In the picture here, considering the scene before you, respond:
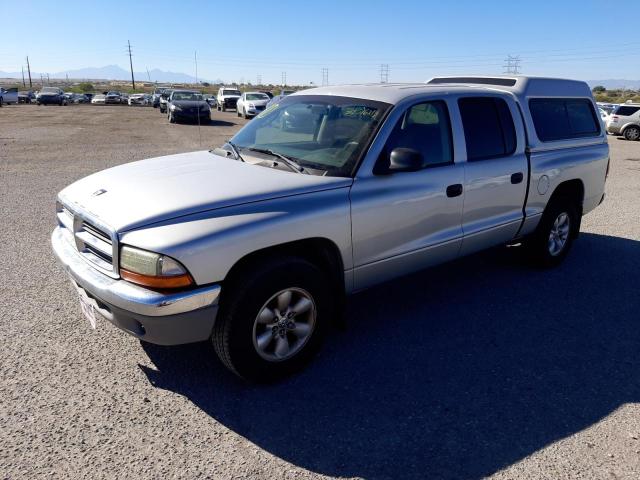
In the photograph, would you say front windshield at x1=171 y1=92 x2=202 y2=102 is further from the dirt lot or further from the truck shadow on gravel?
the truck shadow on gravel

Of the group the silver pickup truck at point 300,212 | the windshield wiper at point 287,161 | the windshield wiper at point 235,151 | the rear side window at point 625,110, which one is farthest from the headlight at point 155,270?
the rear side window at point 625,110

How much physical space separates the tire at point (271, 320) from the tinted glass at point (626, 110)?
24390mm

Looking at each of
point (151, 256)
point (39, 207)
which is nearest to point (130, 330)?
point (151, 256)

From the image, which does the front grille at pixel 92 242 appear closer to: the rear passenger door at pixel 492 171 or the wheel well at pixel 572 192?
the rear passenger door at pixel 492 171

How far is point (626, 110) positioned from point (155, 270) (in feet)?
83.9

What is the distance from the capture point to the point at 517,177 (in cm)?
455

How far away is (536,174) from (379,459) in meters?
3.34

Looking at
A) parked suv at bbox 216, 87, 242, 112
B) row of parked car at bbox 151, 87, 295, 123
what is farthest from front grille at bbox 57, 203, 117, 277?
parked suv at bbox 216, 87, 242, 112

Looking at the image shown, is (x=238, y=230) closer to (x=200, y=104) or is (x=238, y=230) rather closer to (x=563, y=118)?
(x=563, y=118)

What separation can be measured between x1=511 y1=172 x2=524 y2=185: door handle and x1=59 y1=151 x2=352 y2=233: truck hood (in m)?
1.97

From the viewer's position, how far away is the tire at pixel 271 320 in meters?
2.90

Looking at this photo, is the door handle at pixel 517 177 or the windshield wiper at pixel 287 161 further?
the door handle at pixel 517 177

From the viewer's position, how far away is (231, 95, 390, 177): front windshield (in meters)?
3.53

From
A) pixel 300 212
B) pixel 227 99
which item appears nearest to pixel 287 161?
pixel 300 212
